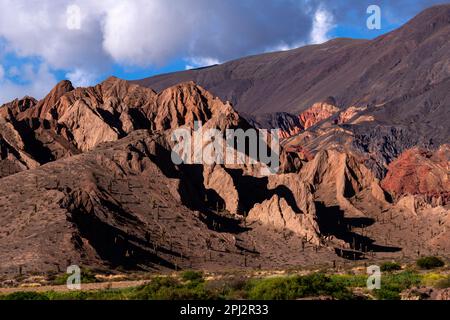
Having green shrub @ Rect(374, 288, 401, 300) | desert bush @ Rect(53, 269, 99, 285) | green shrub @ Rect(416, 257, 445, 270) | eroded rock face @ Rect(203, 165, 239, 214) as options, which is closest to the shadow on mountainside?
eroded rock face @ Rect(203, 165, 239, 214)

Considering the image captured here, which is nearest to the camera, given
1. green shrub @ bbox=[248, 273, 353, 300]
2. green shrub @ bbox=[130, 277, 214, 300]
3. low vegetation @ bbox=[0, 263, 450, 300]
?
green shrub @ bbox=[130, 277, 214, 300]

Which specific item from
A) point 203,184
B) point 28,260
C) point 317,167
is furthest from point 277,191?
point 28,260

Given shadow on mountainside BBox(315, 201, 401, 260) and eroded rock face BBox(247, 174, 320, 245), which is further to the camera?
eroded rock face BBox(247, 174, 320, 245)

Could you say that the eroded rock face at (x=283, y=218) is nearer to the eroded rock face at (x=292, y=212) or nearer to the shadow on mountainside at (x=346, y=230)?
the eroded rock face at (x=292, y=212)

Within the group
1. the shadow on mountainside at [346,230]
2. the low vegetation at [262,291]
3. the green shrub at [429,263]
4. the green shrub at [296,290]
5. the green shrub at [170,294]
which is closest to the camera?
the green shrub at [170,294]

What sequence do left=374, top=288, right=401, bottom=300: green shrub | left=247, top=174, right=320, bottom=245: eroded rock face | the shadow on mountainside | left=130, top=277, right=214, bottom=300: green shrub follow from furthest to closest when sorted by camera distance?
left=247, top=174, right=320, bottom=245: eroded rock face → the shadow on mountainside → left=374, top=288, right=401, bottom=300: green shrub → left=130, top=277, right=214, bottom=300: green shrub

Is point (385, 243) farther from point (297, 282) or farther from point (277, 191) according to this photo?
point (297, 282)

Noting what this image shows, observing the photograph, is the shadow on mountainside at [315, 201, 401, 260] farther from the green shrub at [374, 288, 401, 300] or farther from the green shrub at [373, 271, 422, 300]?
the green shrub at [374, 288, 401, 300]

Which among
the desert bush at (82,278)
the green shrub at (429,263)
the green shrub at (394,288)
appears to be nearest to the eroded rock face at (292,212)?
the green shrub at (429,263)

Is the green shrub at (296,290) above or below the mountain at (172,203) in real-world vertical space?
below

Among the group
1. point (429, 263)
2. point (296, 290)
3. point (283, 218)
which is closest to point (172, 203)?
point (283, 218)

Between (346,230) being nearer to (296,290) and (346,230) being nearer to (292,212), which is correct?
(292,212)

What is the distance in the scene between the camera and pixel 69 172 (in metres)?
116
